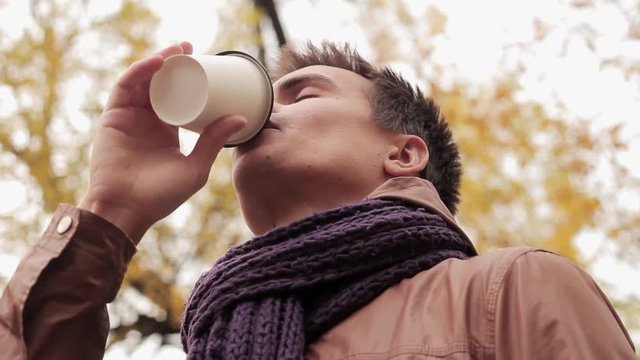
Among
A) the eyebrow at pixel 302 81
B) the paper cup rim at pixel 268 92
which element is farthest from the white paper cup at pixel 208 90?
the eyebrow at pixel 302 81

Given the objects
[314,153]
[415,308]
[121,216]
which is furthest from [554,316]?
[121,216]

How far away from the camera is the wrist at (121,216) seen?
161 cm

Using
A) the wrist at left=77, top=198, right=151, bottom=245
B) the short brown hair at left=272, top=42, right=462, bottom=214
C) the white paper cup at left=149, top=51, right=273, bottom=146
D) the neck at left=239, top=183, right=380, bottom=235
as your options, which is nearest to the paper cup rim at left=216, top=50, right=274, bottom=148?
the white paper cup at left=149, top=51, right=273, bottom=146

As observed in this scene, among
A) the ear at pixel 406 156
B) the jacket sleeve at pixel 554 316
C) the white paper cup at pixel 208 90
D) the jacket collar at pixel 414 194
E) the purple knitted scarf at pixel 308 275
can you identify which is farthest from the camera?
the ear at pixel 406 156

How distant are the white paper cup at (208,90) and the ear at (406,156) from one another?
0.33 metres

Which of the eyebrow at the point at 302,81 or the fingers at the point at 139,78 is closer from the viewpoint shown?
the fingers at the point at 139,78

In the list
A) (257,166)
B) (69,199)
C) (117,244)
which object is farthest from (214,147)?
(69,199)

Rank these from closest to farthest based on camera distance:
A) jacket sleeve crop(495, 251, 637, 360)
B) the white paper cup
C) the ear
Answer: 1. jacket sleeve crop(495, 251, 637, 360)
2. the white paper cup
3. the ear

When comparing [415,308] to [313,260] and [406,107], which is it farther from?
[406,107]

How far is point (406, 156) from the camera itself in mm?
1876

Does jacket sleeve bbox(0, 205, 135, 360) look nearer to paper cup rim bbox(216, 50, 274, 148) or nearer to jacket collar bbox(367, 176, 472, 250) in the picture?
paper cup rim bbox(216, 50, 274, 148)

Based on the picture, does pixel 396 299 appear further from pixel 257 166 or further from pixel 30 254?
pixel 30 254

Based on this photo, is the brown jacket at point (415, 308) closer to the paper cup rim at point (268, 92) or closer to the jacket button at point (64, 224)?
the jacket button at point (64, 224)

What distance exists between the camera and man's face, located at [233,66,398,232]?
65.4 inches
